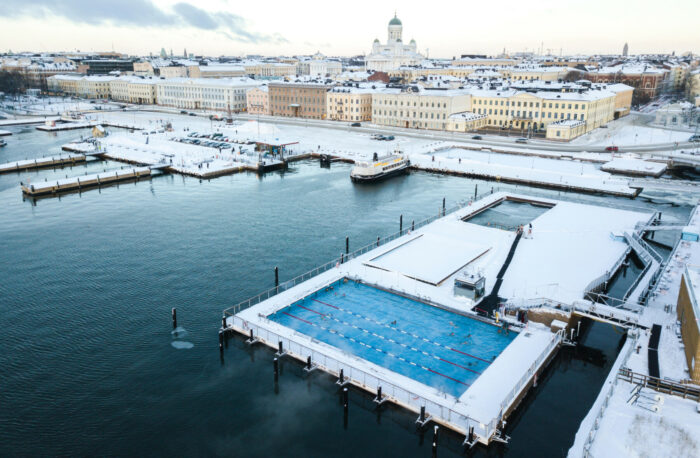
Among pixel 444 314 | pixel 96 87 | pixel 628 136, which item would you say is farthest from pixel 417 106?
pixel 96 87

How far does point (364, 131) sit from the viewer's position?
10144cm

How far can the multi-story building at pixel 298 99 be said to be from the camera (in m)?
118

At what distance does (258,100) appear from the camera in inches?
5015

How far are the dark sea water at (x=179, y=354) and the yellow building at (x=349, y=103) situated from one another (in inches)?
2459

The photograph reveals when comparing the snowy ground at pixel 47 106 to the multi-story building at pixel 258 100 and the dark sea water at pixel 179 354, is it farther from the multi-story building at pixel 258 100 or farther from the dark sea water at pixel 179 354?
the dark sea water at pixel 179 354

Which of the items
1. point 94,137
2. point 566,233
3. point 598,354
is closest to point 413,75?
point 94,137

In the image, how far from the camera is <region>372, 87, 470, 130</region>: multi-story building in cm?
10038

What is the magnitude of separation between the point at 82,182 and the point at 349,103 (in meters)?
61.9

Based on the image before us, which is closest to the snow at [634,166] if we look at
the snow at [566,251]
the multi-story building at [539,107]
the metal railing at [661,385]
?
the multi-story building at [539,107]

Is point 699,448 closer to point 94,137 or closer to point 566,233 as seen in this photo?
point 566,233

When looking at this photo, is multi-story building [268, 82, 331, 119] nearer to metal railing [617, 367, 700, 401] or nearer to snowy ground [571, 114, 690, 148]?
snowy ground [571, 114, 690, 148]

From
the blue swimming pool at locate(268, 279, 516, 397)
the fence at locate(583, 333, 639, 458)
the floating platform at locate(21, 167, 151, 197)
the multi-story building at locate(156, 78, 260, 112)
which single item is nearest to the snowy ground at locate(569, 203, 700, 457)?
the fence at locate(583, 333, 639, 458)

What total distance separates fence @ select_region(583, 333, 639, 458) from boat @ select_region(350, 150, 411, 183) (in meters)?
42.3

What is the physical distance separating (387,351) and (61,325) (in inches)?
719
